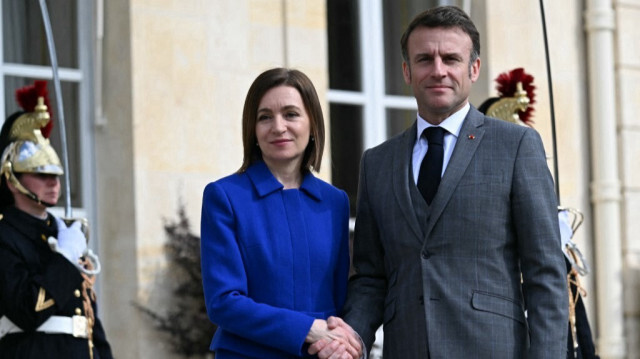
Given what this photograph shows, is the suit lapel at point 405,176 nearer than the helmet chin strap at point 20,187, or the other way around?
the suit lapel at point 405,176

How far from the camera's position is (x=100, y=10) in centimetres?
681

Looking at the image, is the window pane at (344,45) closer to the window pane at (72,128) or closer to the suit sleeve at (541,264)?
the window pane at (72,128)

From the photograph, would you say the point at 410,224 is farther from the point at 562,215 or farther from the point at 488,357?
the point at 562,215

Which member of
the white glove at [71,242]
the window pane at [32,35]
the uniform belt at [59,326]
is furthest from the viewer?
the window pane at [32,35]

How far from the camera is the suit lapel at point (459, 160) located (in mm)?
3588

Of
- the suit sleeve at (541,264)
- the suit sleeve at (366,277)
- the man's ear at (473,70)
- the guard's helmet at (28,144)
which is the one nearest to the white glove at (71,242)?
the guard's helmet at (28,144)

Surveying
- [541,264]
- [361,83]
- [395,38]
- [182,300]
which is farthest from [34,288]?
[395,38]

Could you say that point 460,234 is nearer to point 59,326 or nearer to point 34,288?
point 34,288

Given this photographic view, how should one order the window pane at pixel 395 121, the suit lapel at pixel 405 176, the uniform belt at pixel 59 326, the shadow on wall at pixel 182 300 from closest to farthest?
1. the suit lapel at pixel 405 176
2. the uniform belt at pixel 59 326
3. the shadow on wall at pixel 182 300
4. the window pane at pixel 395 121

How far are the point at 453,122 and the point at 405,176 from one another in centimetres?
20

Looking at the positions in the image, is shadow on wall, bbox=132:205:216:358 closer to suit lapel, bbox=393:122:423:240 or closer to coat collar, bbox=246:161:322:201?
coat collar, bbox=246:161:322:201

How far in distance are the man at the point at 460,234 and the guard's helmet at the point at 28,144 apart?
2.24m

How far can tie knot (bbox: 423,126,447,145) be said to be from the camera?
3715 mm

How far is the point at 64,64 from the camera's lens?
693cm
